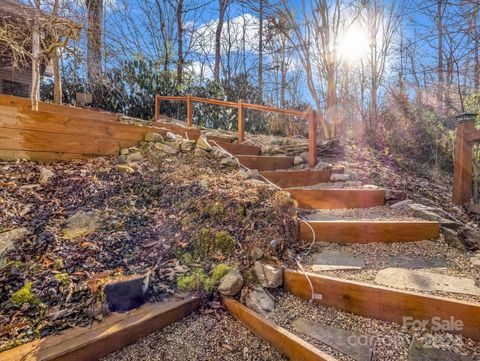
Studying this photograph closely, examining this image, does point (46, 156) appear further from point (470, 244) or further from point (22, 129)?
point (470, 244)

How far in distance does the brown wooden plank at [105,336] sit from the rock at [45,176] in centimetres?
143

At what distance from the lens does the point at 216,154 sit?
3023 mm

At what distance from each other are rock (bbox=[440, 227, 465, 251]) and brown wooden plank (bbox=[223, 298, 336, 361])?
1.38 meters

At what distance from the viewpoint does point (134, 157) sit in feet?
9.14

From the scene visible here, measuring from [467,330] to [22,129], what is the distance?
3.27m

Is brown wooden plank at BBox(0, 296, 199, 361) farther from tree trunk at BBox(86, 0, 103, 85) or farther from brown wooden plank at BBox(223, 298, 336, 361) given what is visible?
tree trunk at BBox(86, 0, 103, 85)

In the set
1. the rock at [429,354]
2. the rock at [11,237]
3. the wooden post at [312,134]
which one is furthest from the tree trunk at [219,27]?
the rock at [429,354]

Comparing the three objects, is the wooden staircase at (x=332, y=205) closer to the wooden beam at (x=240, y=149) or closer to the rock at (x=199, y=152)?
the wooden beam at (x=240, y=149)

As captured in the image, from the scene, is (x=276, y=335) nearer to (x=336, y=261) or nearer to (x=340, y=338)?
(x=340, y=338)

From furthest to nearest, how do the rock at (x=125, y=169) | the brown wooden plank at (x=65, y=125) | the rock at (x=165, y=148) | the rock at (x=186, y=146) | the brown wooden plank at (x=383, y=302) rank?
the rock at (x=186, y=146), the rock at (x=165, y=148), the rock at (x=125, y=169), the brown wooden plank at (x=65, y=125), the brown wooden plank at (x=383, y=302)

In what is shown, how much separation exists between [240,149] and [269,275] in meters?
2.43

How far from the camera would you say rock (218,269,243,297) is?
1.47 meters

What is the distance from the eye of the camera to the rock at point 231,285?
1.47 m

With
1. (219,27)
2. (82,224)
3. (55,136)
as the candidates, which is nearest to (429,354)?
(82,224)
